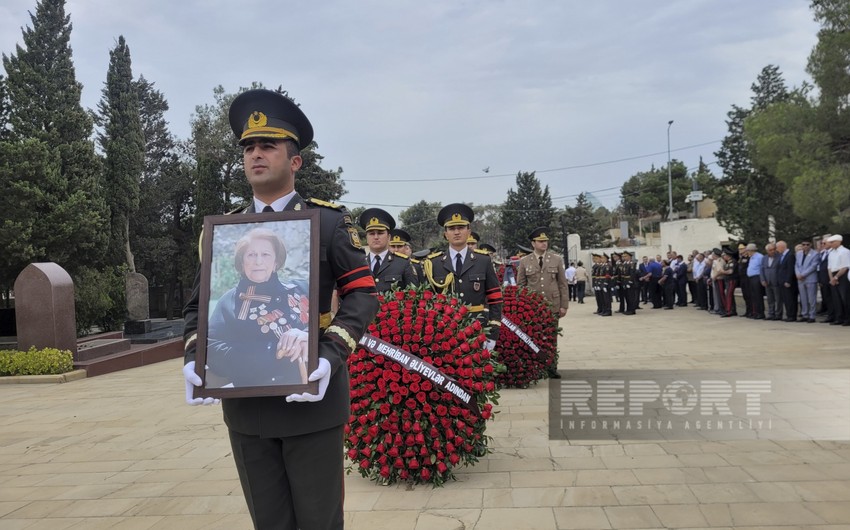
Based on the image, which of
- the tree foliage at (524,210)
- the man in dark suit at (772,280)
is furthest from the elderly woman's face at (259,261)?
the tree foliage at (524,210)

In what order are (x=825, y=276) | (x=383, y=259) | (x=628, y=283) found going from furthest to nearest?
(x=628, y=283) < (x=825, y=276) < (x=383, y=259)

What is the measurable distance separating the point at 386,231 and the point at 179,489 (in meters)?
3.37

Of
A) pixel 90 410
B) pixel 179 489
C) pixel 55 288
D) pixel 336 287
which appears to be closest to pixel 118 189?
pixel 55 288

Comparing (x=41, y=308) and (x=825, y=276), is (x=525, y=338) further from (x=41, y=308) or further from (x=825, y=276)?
(x=41, y=308)

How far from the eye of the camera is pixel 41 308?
37.4 feet

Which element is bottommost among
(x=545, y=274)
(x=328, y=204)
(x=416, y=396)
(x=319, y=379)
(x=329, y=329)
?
(x=416, y=396)

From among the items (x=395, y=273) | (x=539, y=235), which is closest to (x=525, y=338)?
(x=395, y=273)

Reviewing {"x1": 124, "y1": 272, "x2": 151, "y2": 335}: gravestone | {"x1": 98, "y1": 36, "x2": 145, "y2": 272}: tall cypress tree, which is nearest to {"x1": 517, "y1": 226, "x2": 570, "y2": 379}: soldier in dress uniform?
{"x1": 124, "y1": 272, "x2": 151, "y2": 335}: gravestone

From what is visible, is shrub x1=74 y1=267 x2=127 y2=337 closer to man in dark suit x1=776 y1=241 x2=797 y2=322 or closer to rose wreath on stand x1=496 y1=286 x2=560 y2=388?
rose wreath on stand x1=496 y1=286 x2=560 y2=388

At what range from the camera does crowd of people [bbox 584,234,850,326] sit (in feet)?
40.6

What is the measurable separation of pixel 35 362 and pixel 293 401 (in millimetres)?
10804

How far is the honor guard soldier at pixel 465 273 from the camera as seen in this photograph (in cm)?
596

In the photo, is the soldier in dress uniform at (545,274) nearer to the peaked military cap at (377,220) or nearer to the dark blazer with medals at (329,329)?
the peaked military cap at (377,220)

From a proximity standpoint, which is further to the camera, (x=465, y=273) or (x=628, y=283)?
(x=628, y=283)
